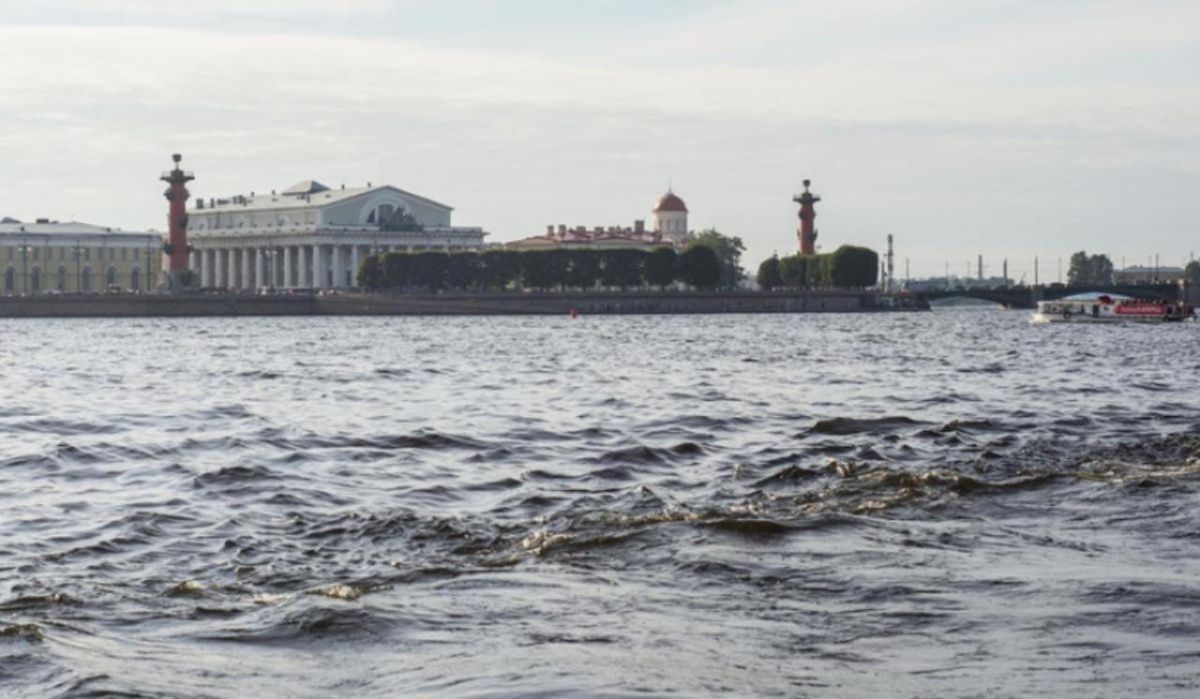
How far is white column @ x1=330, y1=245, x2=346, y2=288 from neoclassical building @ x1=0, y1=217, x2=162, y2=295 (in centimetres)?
1047

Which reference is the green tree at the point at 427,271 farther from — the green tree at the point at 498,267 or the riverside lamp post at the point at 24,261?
the riverside lamp post at the point at 24,261

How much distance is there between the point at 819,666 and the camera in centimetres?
695

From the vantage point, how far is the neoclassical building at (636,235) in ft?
393

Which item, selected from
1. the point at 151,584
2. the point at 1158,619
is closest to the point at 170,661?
the point at 151,584

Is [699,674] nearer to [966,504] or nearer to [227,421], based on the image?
[966,504]

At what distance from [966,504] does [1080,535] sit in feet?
4.88

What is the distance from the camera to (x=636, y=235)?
126m

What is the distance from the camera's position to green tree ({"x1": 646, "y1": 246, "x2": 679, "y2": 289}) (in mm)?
95688

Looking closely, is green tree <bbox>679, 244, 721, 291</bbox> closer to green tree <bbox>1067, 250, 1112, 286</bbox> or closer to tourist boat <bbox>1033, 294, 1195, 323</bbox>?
tourist boat <bbox>1033, 294, 1195, 323</bbox>

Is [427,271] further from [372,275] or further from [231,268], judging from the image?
[231,268]

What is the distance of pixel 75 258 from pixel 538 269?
30440 mm

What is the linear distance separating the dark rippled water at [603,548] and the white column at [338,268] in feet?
292

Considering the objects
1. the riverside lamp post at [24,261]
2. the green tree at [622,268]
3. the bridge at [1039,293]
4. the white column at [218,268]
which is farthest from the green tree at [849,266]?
the riverside lamp post at [24,261]

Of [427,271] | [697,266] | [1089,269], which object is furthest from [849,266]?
[1089,269]
